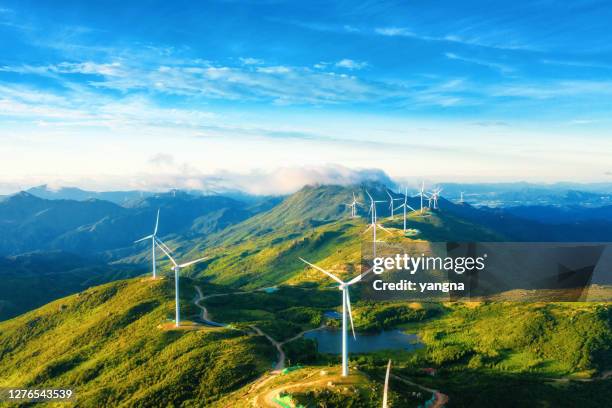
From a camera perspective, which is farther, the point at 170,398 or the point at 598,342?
the point at 598,342

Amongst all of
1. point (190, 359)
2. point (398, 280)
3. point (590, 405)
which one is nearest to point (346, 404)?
point (398, 280)

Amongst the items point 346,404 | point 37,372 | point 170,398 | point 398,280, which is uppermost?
point 398,280

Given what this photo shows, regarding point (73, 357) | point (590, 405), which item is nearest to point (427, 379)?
point (590, 405)

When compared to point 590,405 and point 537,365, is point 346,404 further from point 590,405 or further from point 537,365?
point 537,365

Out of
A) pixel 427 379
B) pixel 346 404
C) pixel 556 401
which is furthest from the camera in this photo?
pixel 427 379

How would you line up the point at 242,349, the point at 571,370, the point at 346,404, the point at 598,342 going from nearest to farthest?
the point at 346,404
the point at 242,349
the point at 571,370
the point at 598,342

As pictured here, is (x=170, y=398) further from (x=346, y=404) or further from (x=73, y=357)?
(x=73, y=357)

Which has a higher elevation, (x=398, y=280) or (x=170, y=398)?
(x=398, y=280)

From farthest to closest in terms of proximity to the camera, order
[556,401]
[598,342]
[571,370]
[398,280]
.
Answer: [598,342] < [571,370] < [556,401] < [398,280]

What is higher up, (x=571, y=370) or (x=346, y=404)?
(x=346, y=404)
